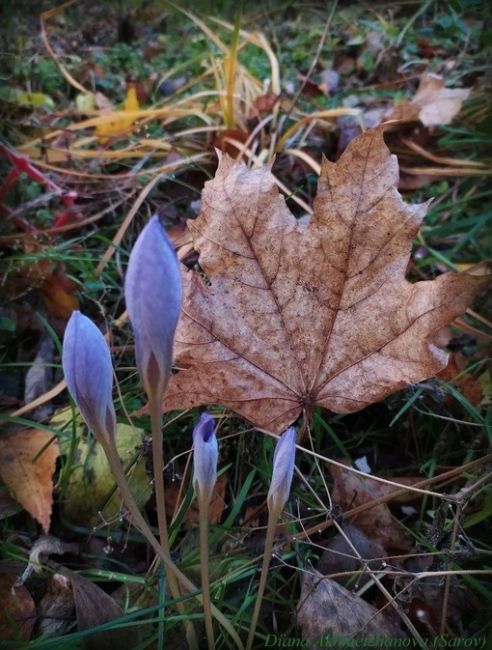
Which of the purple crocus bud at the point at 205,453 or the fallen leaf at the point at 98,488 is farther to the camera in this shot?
the fallen leaf at the point at 98,488

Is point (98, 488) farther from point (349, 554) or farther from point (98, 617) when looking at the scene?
point (349, 554)

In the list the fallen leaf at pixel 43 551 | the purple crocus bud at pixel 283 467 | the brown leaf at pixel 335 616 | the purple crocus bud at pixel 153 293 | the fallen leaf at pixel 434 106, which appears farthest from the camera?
the fallen leaf at pixel 434 106

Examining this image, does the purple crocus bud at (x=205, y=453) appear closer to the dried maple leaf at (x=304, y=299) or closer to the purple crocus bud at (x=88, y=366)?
the purple crocus bud at (x=88, y=366)

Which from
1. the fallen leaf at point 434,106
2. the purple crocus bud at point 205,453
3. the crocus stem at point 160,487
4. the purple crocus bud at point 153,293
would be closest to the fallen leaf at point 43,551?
the crocus stem at point 160,487

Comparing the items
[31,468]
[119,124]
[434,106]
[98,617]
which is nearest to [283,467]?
[98,617]

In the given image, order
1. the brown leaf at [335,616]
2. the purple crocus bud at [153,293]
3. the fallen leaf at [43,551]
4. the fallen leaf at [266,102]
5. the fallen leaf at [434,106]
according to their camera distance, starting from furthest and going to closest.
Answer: the fallen leaf at [266,102], the fallen leaf at [434,106], the fallen leaf at [43,551], the brown leaf at [335,616], the purple crocus bud at [153,293]

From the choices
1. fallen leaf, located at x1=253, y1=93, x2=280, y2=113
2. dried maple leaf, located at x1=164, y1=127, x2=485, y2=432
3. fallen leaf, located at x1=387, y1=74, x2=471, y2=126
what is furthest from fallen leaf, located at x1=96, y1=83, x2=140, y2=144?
dried maple leaf, located at x1=164, y1=127, x2=485, y2=432
